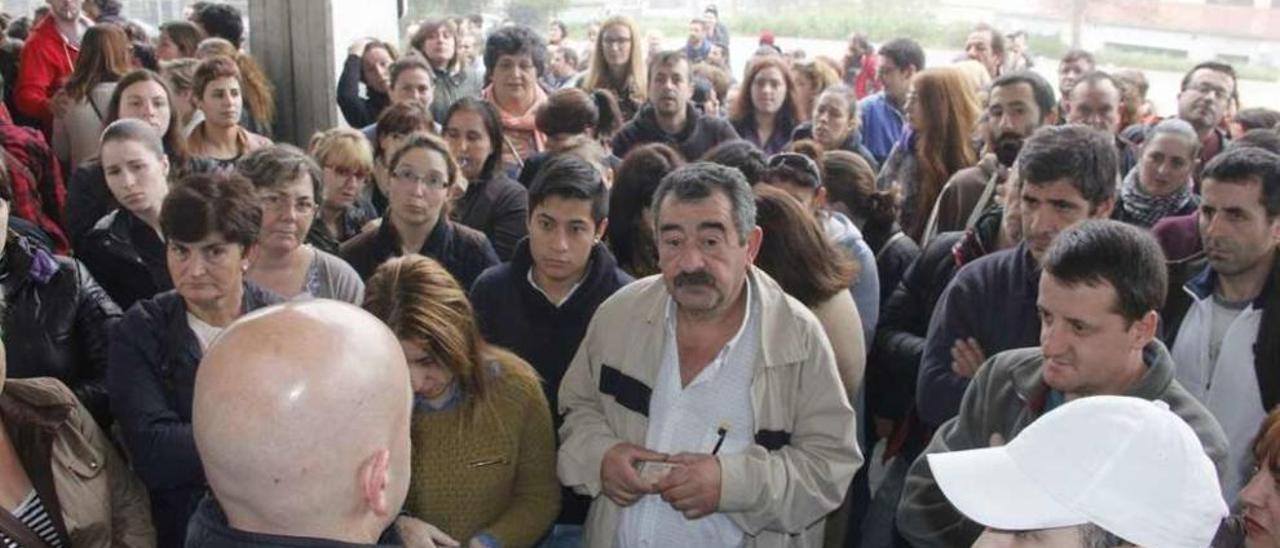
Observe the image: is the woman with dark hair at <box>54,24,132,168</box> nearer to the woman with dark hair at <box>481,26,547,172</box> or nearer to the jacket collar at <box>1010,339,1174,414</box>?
the woman with dark hair at <box>481,26,547,172</box>

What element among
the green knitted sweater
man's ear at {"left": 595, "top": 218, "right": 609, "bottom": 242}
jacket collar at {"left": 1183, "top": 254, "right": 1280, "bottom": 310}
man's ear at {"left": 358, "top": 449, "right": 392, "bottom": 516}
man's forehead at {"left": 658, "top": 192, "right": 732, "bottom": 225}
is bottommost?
the green knitted sweater

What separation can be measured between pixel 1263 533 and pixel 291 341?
2033 millimetres

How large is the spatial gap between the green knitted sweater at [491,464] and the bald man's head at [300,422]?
1288mm

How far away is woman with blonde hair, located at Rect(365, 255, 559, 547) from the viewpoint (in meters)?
3.15

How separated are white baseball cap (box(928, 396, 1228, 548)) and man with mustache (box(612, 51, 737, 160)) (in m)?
5.25

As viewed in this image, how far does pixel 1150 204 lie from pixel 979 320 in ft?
6.74

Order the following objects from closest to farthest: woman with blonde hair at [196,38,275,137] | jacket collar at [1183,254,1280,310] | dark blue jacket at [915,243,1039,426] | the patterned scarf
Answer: dark blue jacket at [915,243,1039,426], jacket collar at [1183,254,1280,310], the patterned scarf, woman with blonde hair at [196,38,275,137]

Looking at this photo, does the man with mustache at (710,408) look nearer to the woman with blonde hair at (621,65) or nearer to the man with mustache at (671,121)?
the man with mustache at (671,121)

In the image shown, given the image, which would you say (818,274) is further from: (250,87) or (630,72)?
(250,87)

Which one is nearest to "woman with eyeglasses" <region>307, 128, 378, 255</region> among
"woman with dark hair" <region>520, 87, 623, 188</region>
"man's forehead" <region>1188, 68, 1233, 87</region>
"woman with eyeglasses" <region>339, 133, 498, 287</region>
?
"woman with eyeglasses" <region>339, 133, 498, 287</region>

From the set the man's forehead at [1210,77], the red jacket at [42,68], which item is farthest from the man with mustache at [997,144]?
the red jacket at [42,68]

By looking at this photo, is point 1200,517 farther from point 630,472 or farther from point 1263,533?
point 630,472

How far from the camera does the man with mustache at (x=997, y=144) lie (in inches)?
201

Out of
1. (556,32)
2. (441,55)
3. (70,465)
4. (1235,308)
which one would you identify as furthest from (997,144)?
(556,32)
